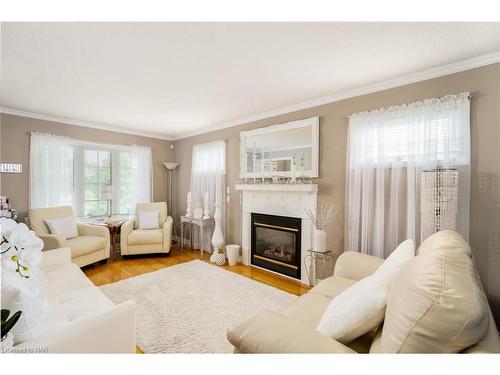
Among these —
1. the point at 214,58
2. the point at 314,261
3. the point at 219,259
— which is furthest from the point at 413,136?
the point at 219,259

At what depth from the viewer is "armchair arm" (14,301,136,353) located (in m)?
1.08

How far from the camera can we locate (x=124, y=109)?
11.5 ft

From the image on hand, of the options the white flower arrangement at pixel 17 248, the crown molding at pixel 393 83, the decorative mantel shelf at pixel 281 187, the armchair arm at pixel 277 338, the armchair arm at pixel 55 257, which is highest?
the crown molding at pixel 393 83

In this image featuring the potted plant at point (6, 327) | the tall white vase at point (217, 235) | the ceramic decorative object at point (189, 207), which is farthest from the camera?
the ceramic decorative object at point (189, 207)

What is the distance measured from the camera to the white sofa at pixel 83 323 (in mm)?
1103

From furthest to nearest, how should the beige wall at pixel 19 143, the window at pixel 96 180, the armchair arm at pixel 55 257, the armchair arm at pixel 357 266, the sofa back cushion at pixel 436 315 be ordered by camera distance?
the window at pixel 96 180
the beige wall at pixel 19 143
the armchair arm at pixel 55 257
the armchair arm at pixel 357 266
the sofa back cushion at pixel 436 315

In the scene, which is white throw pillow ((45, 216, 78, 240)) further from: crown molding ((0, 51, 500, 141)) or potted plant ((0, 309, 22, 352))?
potted plant ((0, 309, 22, 352))

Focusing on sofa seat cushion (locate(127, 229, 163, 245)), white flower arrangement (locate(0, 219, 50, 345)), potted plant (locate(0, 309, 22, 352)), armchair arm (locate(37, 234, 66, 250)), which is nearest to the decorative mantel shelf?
sofa seat cushion (locate(127, 229, 163, 245))

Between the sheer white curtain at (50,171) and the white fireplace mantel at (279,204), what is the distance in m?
2.84

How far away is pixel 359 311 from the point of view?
1.09 meters

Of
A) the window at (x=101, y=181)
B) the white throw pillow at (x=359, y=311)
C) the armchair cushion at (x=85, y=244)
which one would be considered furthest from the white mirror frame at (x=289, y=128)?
the window at (x=101, y=181)

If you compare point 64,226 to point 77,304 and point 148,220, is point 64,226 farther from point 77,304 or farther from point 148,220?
point 77,304

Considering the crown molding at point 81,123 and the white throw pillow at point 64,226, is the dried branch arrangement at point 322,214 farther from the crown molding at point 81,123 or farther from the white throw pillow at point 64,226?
the crown molding at point 81,123

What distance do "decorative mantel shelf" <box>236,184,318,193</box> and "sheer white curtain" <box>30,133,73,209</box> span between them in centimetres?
286
